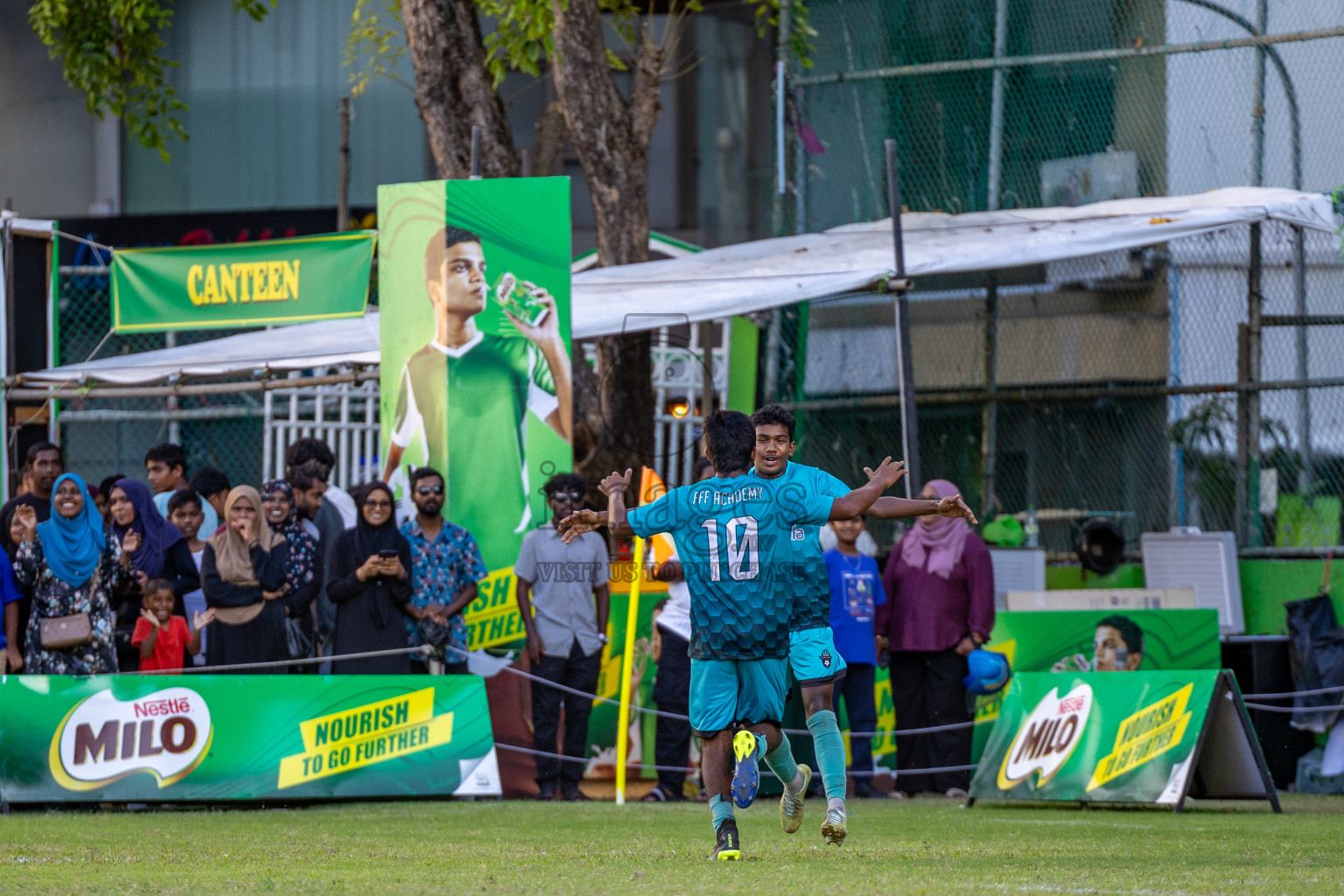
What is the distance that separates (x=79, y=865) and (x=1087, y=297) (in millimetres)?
10390

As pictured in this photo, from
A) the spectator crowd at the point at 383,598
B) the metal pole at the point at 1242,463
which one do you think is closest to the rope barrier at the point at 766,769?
the spectator crowd at the point at 383,598

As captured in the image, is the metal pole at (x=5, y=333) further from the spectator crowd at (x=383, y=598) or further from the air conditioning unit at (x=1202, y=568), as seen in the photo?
the air conditioning unit at (x=1202, y=568)

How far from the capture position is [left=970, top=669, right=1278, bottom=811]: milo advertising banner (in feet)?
35.4

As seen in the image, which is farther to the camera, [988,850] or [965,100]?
[965,100]

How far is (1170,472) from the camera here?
15.1 m

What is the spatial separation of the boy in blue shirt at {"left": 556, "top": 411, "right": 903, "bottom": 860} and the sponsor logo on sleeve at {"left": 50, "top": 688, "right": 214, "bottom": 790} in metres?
4.20

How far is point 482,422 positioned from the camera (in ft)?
40.4

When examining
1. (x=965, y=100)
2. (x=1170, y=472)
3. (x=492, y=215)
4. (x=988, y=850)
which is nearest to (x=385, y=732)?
(x=492, y=215)

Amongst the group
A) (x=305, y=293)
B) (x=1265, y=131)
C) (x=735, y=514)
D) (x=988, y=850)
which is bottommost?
(x=988, y=850)

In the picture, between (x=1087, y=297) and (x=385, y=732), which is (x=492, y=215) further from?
(x=1087, y=297)

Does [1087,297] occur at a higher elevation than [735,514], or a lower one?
higher

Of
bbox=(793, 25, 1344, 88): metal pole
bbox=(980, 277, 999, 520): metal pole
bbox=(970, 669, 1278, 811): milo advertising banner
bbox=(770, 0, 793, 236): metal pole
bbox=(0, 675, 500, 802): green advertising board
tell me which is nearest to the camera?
bbox=(0, 675, 500, 802): green advertising board

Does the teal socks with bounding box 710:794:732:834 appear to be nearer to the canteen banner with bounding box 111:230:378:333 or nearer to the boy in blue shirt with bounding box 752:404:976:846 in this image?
the boy in blue shirt with bounding box 752:404:976:846

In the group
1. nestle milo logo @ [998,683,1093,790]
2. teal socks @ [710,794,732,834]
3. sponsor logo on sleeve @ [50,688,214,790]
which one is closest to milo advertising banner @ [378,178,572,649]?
sponsor logo on sleeve @ [50,688,214,790]
